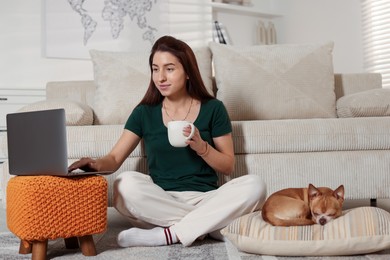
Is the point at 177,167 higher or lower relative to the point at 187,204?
higher

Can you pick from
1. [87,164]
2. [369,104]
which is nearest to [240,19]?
[369,104]

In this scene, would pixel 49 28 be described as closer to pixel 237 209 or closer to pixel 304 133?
pixel 304 133

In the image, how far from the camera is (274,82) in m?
2.85

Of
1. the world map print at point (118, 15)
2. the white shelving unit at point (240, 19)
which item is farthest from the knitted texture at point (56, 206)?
the white shelving unit at point (240, 19)

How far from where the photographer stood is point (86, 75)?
420cm

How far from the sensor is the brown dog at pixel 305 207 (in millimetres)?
1696

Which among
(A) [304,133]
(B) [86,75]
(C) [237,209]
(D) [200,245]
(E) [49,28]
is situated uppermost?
(E) [49,28]

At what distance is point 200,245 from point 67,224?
0.46 meters

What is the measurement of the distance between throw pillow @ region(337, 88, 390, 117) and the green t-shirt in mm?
851

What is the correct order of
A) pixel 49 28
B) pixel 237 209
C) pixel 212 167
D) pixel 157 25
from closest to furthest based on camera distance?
pixel 237 209
pixel 212 167
pixel 49 28
pixel 157 25

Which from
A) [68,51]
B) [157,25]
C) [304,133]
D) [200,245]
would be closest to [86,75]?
[68,51]

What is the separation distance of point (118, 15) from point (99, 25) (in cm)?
17

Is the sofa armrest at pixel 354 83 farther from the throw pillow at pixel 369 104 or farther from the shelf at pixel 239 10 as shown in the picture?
the shelf at pixel 239 10

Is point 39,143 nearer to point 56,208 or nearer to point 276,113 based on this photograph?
point 56,208
